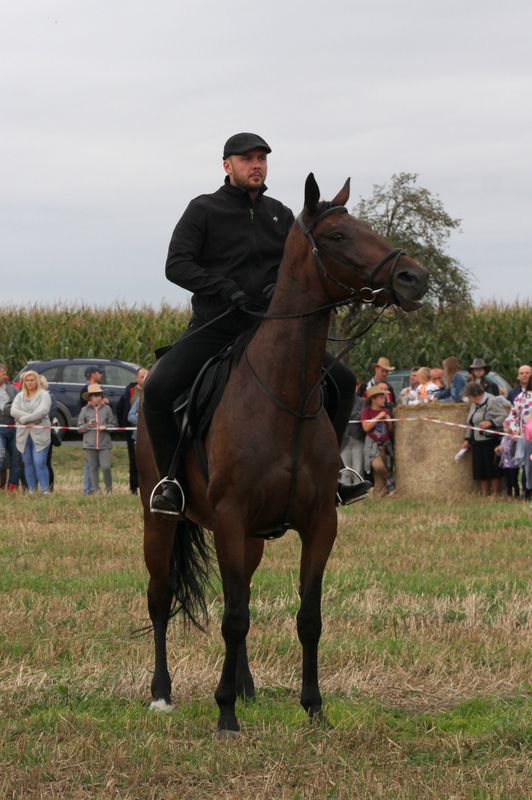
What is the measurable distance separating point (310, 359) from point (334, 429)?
34.3 inches

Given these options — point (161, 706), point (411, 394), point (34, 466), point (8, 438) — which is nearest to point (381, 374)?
point (411, 394)

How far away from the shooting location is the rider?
784cm

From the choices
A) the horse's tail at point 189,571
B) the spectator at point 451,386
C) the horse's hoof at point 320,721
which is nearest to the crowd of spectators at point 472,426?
the spectator at point 451,386

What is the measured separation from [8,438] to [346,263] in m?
17.0

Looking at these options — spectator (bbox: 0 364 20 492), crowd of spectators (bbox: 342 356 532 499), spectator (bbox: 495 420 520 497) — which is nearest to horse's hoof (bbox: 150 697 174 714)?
crowd of spectators (bbox: 342 356 532 499)

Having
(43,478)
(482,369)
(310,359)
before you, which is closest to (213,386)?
(310,359)

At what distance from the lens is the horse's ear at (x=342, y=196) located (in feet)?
23.4

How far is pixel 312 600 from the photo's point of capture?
7.32 metres

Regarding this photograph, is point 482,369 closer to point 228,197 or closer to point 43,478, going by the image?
point 43,478

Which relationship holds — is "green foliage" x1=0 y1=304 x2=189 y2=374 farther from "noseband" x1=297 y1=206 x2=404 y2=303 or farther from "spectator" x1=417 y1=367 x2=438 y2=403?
"noseband" x1=297 y1=206 x2=404 y2=303

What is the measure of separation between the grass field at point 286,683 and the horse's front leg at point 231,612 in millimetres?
169

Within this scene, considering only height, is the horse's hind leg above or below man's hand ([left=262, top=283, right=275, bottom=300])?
below

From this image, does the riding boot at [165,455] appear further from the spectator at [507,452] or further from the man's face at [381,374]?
the man's face at [381,374]

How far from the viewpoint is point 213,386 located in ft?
24.9
